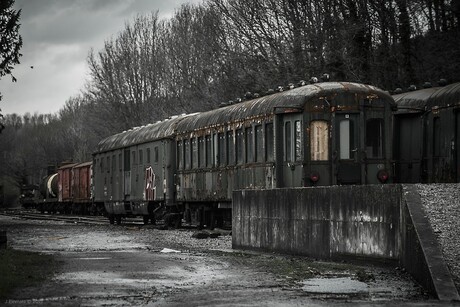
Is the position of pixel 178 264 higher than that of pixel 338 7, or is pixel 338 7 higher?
pixel 338 7

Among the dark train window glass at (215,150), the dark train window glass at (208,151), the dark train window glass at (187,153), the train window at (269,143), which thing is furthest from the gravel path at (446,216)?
the dark train window glass at (187,153)

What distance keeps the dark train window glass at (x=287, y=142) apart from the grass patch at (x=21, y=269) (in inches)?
277

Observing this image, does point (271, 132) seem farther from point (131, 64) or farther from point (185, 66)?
point (131, 64)

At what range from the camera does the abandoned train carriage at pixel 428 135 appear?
24.3 meters

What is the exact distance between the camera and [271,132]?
1003 inches

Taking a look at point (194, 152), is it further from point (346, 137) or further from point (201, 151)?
point (346, 137)

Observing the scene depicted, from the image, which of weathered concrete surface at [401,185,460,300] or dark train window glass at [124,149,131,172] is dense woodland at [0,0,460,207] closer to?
dark train window glass at [124,149,131,172]

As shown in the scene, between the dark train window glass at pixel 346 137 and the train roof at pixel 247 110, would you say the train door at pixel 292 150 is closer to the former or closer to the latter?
the train roof at pixel 247 110

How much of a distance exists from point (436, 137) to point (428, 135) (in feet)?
1.36

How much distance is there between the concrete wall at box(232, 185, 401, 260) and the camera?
48.2 ft

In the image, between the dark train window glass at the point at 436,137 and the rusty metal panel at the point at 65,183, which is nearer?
the dark train window glass at the point at 436,137

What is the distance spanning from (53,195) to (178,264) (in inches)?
2100

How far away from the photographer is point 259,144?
26.3 metres

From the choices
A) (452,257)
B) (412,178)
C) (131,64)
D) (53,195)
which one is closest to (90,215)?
(53,195)
